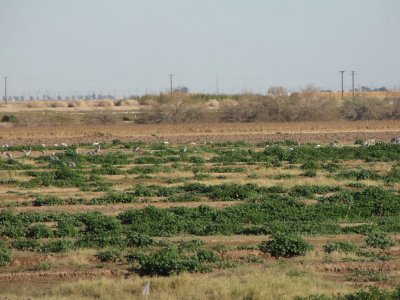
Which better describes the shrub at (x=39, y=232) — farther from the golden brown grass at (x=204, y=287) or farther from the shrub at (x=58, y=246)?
the golden brown grass at (x=204, y=287)

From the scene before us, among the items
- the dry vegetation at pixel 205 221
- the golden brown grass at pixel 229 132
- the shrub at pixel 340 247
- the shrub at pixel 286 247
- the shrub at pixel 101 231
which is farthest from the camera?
the golden brown grass at pixel 229 132

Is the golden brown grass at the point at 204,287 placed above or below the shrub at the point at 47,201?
below

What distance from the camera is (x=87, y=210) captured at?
20953 millimetres

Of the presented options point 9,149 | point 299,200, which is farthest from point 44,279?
point 9,149

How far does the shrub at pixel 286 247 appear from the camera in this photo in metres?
15.7

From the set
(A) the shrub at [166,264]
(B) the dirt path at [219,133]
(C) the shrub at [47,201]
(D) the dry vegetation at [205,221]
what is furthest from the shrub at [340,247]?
(B) the dirt path at [219,133]

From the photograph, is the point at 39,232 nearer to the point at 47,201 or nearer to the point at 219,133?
the point at 47,201

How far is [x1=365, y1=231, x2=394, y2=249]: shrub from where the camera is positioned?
53.9 ft

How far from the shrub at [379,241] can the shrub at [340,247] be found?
17.2 inches

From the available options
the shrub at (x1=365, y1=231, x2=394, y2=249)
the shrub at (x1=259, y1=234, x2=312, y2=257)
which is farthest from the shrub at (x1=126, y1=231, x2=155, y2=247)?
the shrub at (x1=365, y1=231, x2=394, y2=249)

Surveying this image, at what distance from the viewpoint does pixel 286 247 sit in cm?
1569

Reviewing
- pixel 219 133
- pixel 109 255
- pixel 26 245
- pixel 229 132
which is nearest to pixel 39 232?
pixel 26 245

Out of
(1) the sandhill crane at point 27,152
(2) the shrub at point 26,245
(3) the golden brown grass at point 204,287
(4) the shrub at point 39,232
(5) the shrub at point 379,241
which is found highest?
(1) the sandhill crane at point 27,152

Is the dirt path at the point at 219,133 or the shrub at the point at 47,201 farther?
the dirt path at the point at 219,133
